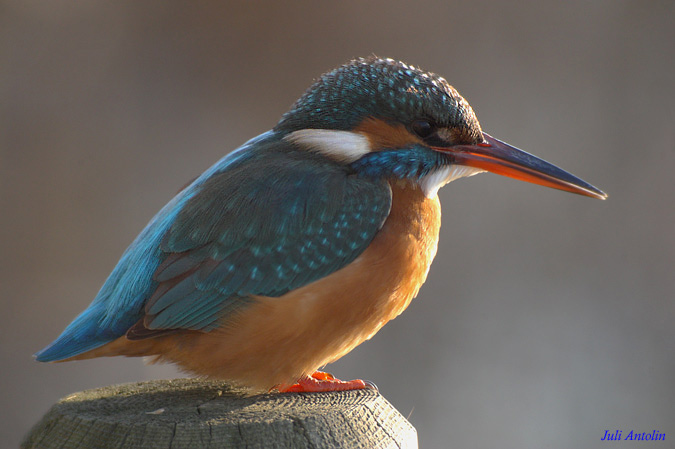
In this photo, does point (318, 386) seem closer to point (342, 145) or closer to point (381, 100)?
point (342, 145)

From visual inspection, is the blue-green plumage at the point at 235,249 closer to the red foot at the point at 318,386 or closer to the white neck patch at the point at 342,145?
the white neck patch at the point at 342,145

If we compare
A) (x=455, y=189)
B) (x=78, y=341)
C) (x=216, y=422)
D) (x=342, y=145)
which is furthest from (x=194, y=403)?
(x=455, y=189)

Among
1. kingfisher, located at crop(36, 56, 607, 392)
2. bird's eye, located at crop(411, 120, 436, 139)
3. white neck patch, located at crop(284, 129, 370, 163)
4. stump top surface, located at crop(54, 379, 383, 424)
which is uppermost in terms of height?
bird's eye, located at crop(411, 120, 436, 139)

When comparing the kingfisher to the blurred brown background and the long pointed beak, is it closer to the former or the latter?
the long pointed beak

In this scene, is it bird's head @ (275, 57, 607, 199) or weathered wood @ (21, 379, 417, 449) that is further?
bird's head @ (275, 57, 607, 199)
